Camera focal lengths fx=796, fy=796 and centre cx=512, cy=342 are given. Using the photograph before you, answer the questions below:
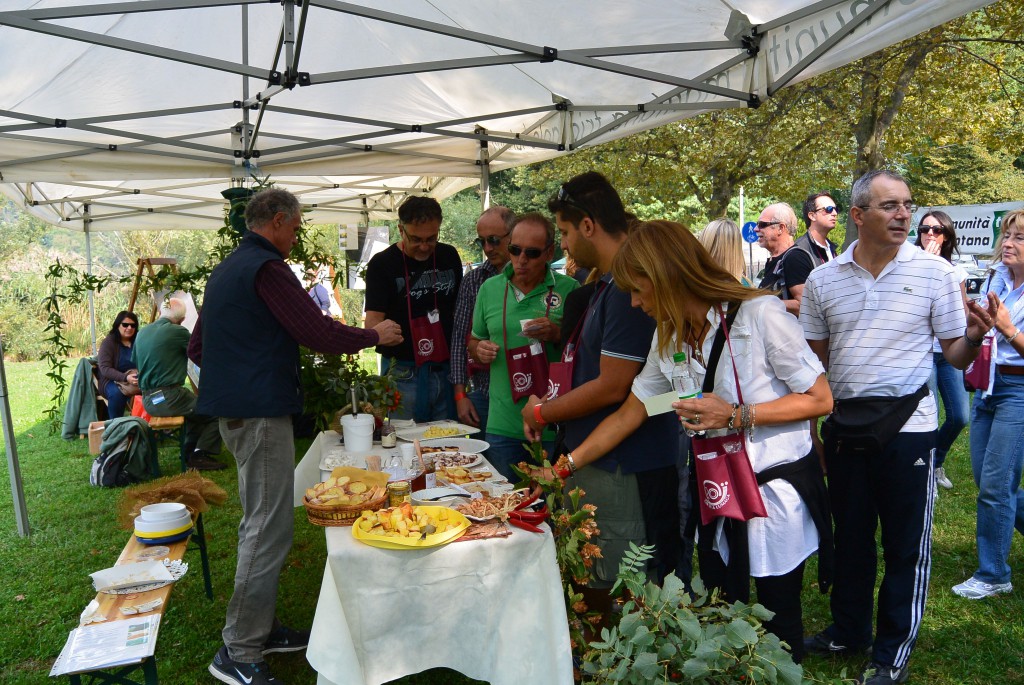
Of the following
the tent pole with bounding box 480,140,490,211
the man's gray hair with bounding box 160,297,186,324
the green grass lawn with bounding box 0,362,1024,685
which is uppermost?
the tent pole with bounding box 480,140,490,211

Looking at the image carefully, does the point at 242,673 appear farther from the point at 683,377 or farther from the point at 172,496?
the point at 683,377

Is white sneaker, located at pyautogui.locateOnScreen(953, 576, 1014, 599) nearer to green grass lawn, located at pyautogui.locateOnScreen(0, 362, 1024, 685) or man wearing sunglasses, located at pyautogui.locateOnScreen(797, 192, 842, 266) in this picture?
green grass lawn, located at pyautogui.locateOnScreen(0, 362, 1024, 685)

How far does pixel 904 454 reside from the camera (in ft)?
9.04

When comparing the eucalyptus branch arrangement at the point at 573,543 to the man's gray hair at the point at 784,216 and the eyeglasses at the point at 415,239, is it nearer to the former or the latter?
the eyeglasses at the point at 415,239

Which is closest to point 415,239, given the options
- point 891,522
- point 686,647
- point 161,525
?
point 161,525

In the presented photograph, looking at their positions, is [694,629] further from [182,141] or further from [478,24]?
[182,141]

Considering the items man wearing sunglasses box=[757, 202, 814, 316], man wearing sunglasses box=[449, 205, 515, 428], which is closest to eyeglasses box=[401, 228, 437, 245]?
man wearing sunglasses box=[449, 205, 515, 428]

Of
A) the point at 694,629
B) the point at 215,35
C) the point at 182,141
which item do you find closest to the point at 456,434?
the point at 694,629

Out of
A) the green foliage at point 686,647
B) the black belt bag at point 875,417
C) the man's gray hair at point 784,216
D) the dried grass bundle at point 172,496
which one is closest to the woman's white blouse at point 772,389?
the green foliage at point 686,647

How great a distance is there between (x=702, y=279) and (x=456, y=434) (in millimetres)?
1796

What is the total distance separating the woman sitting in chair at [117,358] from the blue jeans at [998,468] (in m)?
7.08

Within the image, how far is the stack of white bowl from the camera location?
10.6ft

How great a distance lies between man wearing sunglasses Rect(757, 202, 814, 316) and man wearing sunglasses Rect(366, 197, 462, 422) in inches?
83.1

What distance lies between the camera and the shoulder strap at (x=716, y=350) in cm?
226
